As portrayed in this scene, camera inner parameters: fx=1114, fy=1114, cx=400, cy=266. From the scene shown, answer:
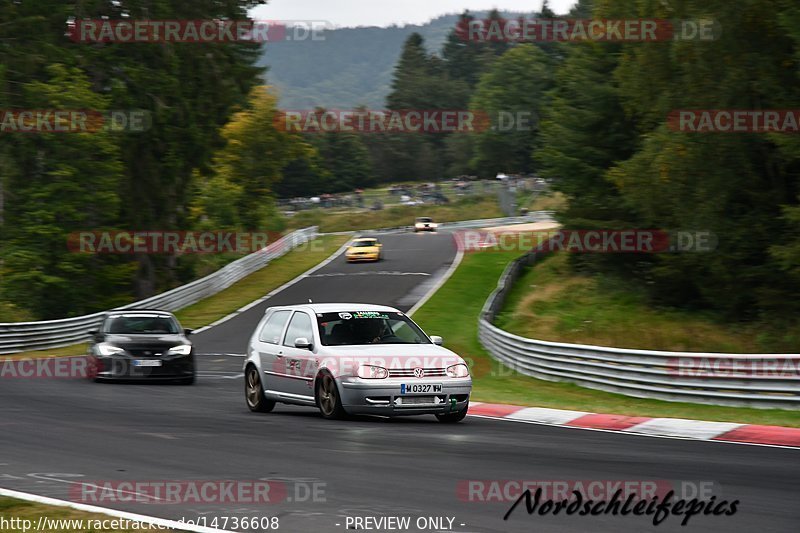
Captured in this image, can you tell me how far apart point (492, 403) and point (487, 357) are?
37.9 ft

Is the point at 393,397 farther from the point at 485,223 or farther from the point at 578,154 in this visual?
the point at 485,223

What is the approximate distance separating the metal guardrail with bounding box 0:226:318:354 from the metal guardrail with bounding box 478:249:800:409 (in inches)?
605

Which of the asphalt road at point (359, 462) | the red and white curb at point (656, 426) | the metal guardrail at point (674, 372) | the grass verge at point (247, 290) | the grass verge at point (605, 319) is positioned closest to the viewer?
the asphalt road at point (359, 462)

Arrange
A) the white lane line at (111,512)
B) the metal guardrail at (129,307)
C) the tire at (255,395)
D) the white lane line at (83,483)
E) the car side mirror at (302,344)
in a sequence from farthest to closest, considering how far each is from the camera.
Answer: the metal guardrail at (129,307), the tire at (255,395), the car side mirror at (302,344), the white lane line at (83,483), the white lane line at (111,512)

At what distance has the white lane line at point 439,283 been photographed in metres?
41.8

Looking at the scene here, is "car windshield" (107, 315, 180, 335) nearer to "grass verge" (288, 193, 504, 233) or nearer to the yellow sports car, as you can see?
the yellow sports car

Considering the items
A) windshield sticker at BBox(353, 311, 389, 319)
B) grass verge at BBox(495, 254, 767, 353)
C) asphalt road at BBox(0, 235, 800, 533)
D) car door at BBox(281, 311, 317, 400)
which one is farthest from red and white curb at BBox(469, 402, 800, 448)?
grass verge at BBox(495, 254, 767, 353)

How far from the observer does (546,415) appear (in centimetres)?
1519

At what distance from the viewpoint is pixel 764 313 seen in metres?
30.1

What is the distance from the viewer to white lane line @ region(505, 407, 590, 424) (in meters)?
14.5

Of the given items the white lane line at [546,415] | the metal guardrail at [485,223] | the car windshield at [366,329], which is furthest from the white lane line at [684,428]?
the metal guardrail at [485,223]

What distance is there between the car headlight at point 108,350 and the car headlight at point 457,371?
9.52 meters

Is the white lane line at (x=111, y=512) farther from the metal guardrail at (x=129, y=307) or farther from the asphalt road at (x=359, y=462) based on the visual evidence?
the metal guardrail at (x=129, y=307)

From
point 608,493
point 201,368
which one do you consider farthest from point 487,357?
point 608,493
